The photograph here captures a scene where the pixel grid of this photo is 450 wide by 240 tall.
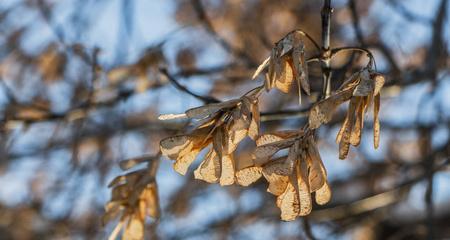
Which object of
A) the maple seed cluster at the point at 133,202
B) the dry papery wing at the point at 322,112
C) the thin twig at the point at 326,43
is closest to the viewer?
the dry papery wing at the point at 322,112

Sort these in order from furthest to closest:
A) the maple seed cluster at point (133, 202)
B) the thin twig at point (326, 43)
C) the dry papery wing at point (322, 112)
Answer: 1. the maple seed cluster at point (133, 202)
2. the thin twig at point (326, 43)
3. the dry papery wing at point (322, 112)

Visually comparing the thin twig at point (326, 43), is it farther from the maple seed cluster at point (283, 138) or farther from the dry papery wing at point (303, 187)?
the dry papery wing at point (303, 187)

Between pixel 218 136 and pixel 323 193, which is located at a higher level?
pixel 218 136

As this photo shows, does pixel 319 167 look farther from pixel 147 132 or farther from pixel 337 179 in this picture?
pixel 337 179

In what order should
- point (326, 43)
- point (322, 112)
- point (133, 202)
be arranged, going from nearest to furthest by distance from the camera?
point (322, 112) → point (326, 43) → point (133, 202)

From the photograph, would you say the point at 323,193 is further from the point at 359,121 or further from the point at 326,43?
the point at 326,43

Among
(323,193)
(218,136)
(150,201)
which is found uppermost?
(218,136)

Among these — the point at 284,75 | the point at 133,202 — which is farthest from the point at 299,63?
the point at 133,202

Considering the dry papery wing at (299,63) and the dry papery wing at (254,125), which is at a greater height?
the dry papery wing at (299,63)

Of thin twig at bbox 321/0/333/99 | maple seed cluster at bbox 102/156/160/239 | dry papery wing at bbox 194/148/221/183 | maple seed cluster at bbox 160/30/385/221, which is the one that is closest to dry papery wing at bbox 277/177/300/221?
maple seed cluster at bbox 160/30/385/221

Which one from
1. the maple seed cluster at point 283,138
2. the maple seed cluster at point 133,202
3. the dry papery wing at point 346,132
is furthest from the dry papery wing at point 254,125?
the maple seed cluster at point 133,202
